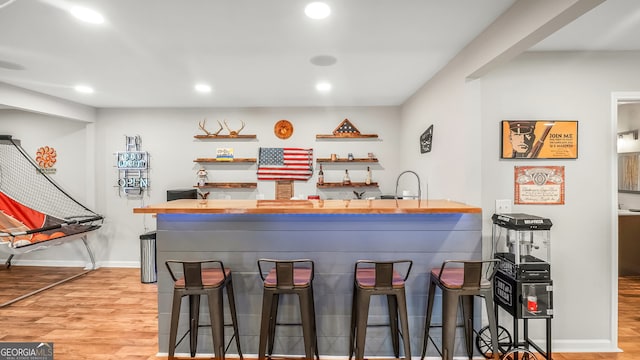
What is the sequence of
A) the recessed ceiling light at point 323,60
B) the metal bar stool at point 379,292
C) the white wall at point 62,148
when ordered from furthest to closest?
the white wall at point 62,148
the recessed ceiling light at point 323,60
the metal bar stool at point 379,292

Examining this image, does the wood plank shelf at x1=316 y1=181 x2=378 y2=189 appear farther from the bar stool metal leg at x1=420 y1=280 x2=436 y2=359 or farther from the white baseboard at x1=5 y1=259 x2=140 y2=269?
the white baseboard at x1=5 y1=259 x2=140 y2=269

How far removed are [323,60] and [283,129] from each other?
7.17ft

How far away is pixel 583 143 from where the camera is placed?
2.54 m

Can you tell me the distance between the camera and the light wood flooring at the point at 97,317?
2.60 meters

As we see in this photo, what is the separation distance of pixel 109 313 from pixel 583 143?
496cm

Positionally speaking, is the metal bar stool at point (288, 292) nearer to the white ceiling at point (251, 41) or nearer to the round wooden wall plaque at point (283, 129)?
the white ceiling at point (251, 41)

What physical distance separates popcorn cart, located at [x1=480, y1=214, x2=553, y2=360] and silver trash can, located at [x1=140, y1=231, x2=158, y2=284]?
428cm

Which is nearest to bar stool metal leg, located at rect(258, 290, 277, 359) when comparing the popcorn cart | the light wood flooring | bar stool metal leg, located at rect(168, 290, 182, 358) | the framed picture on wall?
bar stool metal leg, located at rect(168, 290, 182, 358)

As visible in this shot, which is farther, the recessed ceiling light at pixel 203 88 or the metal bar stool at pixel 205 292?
the recessed ceiling light at pixel 203 88

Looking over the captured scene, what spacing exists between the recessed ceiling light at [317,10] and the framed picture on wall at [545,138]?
1.77m

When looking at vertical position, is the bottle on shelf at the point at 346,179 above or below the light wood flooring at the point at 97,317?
above

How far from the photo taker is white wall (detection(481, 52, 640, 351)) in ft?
8.34

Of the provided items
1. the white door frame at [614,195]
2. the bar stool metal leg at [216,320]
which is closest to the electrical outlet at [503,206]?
the white door frame at [614,195]

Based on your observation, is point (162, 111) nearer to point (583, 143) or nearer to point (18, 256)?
point (18, 256)
